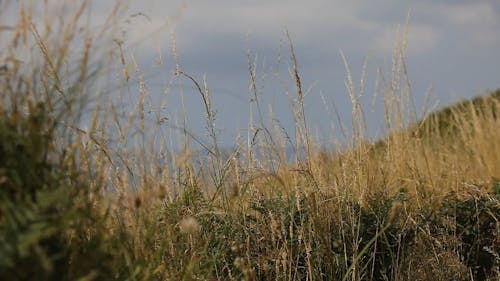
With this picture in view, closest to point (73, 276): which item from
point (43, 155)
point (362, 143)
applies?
point (43, 155)

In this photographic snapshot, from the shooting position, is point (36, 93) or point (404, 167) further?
point (404, 167)

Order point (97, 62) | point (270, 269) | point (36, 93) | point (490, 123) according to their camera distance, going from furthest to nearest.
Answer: point (490, 123) < point (270, 269) < point (97, 62) < point (36, 93)

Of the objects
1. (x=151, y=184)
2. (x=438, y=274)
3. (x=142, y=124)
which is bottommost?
(x=438, y=274)

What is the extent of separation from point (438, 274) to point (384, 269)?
27 cm

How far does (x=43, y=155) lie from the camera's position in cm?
197

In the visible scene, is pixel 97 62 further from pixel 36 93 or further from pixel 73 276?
pixel 73 276

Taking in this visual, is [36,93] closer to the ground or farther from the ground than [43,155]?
farther from the ground

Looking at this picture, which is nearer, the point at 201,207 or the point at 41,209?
the point at 41,209

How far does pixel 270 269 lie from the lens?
3.78 m

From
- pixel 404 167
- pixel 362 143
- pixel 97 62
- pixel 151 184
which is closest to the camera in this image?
pixel 97 62

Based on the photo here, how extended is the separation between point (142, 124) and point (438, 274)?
1870mm

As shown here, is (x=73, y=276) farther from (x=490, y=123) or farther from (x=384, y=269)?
(x=490, y=123)

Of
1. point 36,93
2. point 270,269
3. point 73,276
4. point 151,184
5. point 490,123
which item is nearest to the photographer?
point 73,276

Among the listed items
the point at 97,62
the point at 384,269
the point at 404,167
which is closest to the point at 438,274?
the point at 384,269
